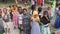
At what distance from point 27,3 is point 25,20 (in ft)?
1.11

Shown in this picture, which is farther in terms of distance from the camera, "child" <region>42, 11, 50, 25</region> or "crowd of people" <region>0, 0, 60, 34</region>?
"child" <region>42, 11, 50, 25</region>

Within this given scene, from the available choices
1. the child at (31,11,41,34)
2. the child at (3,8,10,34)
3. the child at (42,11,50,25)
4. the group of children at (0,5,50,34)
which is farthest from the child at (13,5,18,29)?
the child at (42,11,50,25)

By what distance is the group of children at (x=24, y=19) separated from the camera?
4.41m

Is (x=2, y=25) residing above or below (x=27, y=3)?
below

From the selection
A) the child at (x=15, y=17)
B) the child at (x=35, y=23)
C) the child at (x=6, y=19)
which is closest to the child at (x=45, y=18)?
the child at (x=35, y=23)

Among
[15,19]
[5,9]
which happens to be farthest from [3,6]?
[15,19]

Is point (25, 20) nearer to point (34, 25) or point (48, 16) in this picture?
point (34, 25)

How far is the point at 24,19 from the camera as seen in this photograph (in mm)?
4531

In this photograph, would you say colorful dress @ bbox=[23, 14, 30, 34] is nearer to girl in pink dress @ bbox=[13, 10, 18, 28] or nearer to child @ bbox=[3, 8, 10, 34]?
girl in pink dress @ bbox=[13, 10, 18, 28]

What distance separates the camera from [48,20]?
471 cm

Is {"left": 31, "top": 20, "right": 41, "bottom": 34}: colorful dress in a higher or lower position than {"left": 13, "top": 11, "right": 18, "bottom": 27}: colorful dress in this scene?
lower

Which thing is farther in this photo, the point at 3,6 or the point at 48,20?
the point at 48,20

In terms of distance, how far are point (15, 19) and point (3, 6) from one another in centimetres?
36

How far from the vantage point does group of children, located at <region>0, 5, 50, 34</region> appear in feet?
14.5
